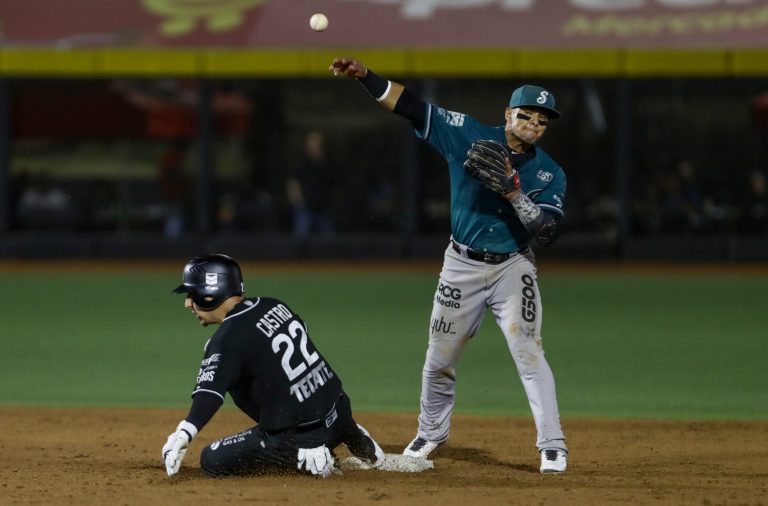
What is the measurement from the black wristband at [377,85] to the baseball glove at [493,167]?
0.60 metres

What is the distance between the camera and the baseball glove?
6.39 m

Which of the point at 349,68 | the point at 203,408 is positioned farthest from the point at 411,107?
the point at 203,408

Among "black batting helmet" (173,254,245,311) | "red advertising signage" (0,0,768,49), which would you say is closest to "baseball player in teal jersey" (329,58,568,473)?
"black batting helmet" (173,254,245,311)

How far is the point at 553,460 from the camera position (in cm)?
661

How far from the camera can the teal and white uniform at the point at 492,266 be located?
6.66 metres

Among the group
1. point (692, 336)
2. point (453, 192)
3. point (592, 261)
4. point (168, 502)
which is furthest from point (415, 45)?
point (168, 502)

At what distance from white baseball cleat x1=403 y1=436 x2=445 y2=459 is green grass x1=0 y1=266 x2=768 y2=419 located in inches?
71.5

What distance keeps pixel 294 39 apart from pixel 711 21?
6245 millimetres

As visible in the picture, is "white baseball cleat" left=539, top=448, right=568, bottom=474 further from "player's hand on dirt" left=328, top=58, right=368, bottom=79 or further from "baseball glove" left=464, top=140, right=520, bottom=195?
"player's hand on dirt" left=328, top=58, right=368, bottom=79

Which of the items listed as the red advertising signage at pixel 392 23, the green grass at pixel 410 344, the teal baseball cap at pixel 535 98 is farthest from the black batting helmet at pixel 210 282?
the red advertising signage at pixel 392 23

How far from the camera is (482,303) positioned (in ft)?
22.5

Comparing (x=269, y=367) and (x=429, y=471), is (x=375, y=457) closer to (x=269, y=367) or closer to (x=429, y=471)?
(x=429, y=471)

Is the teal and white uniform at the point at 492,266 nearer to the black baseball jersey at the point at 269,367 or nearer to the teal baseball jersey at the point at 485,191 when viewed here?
the teal baseball jersey at the point at 485,191

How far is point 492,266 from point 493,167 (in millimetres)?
616
